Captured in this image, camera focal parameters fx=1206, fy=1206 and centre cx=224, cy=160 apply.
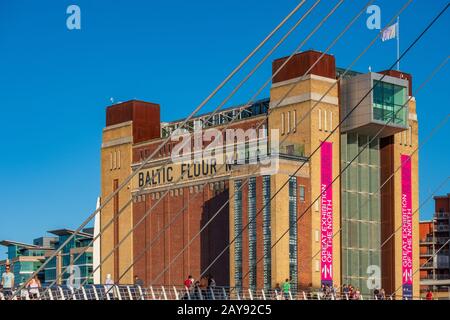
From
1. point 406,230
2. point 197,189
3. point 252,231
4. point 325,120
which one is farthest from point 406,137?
point 252,231

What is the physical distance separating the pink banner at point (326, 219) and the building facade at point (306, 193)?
94 millimetres

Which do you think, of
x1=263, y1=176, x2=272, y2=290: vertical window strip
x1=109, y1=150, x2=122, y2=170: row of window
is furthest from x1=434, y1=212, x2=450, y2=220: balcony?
x1=263, y1=176, x2=272, y2=290: vertical window strip

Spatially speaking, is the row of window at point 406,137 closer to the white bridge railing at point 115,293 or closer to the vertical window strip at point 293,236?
the vertical window strip at point 293,236

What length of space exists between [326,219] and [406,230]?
375 inches

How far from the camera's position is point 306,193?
8788 centimetres

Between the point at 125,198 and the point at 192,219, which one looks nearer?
the point at 192,219

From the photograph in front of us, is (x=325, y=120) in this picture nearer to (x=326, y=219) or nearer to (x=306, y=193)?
(x=306, y=193)

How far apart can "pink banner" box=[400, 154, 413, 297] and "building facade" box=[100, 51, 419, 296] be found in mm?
79

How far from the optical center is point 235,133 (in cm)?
9481

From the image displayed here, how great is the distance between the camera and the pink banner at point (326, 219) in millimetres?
87688
